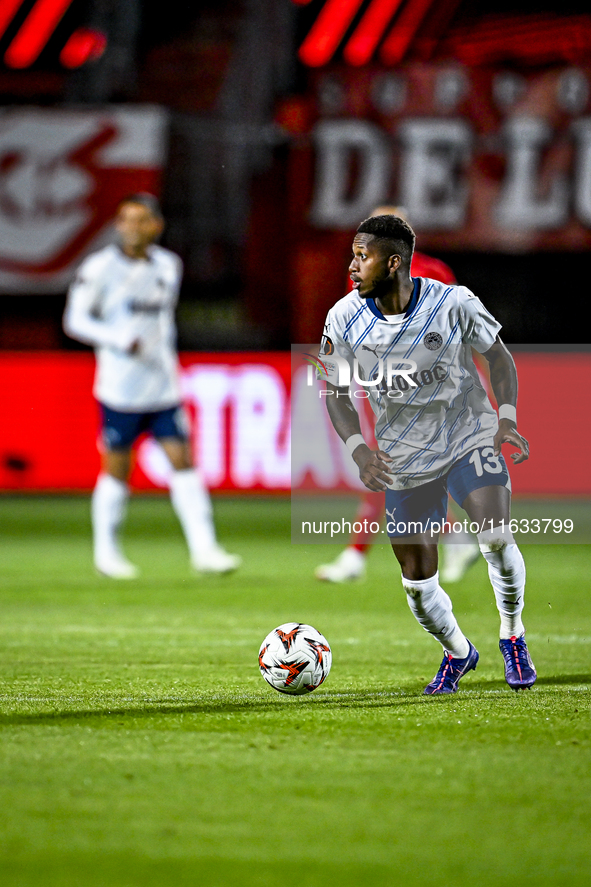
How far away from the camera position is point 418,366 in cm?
482

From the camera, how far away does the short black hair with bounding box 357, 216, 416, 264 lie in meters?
4.74

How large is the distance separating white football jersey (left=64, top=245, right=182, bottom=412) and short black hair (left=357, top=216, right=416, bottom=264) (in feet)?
13.9

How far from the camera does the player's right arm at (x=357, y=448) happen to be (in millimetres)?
4684

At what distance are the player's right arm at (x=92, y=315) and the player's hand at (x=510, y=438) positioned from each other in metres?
4.39

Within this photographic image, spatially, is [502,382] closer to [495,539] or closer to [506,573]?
[495,539]

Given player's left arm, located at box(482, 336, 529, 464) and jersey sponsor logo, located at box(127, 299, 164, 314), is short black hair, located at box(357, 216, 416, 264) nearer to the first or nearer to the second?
player's left arm, located at box(482, 336, 529, 464)

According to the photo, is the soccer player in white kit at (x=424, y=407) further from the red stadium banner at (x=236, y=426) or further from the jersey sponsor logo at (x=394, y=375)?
the red stadium banner at (x=236, y=426)

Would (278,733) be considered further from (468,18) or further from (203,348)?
(468,18)

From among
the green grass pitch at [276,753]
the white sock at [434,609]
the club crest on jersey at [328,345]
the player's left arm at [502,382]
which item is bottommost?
the green grass pitch at [276,753]

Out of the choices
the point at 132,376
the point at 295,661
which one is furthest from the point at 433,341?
the point at 132,376

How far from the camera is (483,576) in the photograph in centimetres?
898

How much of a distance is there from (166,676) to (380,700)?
0.94 meters

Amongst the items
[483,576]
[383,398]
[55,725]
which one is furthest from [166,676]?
[483,576]

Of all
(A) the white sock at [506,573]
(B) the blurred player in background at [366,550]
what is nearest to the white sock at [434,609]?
(A) the white sock at [506,573]
